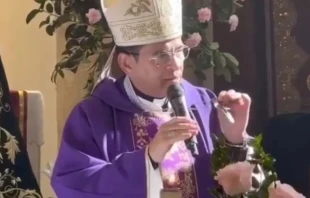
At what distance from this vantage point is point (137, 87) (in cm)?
164

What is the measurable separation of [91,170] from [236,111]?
1.10 ft

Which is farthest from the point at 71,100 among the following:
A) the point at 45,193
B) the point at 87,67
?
the point at 45,193

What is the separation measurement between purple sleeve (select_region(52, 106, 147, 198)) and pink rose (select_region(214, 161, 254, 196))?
0.29 meters

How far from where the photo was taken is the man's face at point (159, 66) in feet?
5.13

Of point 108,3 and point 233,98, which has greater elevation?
point 108,3

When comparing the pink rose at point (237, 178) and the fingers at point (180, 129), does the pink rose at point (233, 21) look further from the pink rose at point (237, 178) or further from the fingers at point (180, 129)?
the pink rose at point (237, 178)

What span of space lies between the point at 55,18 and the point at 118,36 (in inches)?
39.3

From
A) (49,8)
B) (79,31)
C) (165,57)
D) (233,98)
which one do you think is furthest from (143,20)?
(49,8)

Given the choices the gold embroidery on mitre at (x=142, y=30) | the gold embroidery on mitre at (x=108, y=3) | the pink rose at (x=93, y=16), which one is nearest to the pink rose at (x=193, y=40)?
the pink rose at (x=93, y=16)

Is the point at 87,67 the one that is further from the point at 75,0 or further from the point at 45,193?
the point at 45,193

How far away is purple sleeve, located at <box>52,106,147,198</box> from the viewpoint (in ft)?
5.03

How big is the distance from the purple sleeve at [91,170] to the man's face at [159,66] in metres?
0.15

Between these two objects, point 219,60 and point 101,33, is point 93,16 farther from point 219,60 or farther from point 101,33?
point 219,60

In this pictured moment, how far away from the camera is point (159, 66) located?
157cm
